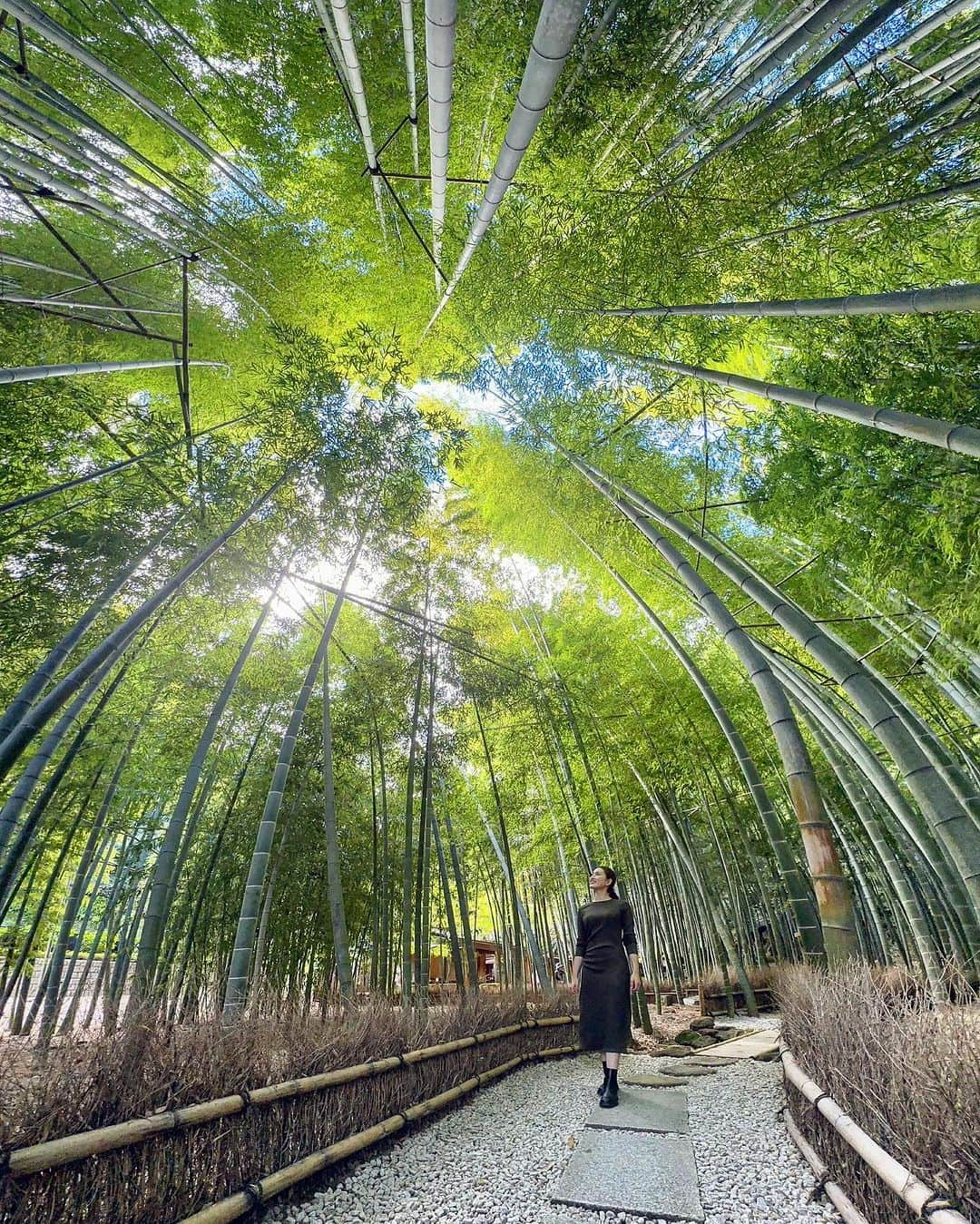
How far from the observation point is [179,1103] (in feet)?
4.90

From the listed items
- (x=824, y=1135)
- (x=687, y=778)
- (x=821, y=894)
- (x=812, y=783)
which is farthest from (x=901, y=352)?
(x=687, y=778)

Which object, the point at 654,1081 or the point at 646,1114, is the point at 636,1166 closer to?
the point at 646,1114

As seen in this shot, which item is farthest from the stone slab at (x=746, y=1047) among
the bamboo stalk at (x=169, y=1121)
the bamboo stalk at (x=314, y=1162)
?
the bamboo stalk at (x=169, y=1121)

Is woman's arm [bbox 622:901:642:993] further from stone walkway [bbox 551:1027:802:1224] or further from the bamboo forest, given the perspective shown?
stone walkway [bbox 551:1027:802:1224]

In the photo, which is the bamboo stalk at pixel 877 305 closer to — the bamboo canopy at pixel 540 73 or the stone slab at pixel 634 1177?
the bamboo canopy at pixel 540 73

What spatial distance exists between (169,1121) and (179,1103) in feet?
0.42

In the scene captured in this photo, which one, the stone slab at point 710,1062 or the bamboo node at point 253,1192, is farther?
the stone slab at point 710,1062

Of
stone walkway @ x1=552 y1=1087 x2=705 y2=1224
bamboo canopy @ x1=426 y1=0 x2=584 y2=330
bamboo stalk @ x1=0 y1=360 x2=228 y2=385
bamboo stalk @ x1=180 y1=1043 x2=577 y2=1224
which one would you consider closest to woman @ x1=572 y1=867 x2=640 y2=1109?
stone walkway @ x1=552 y1=1087 x2=705 y2=1224

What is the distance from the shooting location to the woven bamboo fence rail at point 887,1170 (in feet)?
3.36

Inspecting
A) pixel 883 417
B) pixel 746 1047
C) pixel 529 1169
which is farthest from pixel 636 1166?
pixel 883 417

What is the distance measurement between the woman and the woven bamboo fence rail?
1.12m

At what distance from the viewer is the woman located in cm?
280

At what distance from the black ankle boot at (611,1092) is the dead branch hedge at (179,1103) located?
92cm

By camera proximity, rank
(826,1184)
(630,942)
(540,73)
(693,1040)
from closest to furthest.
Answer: (540,73) → (826,1184) → (630,942) → (693,1040)
